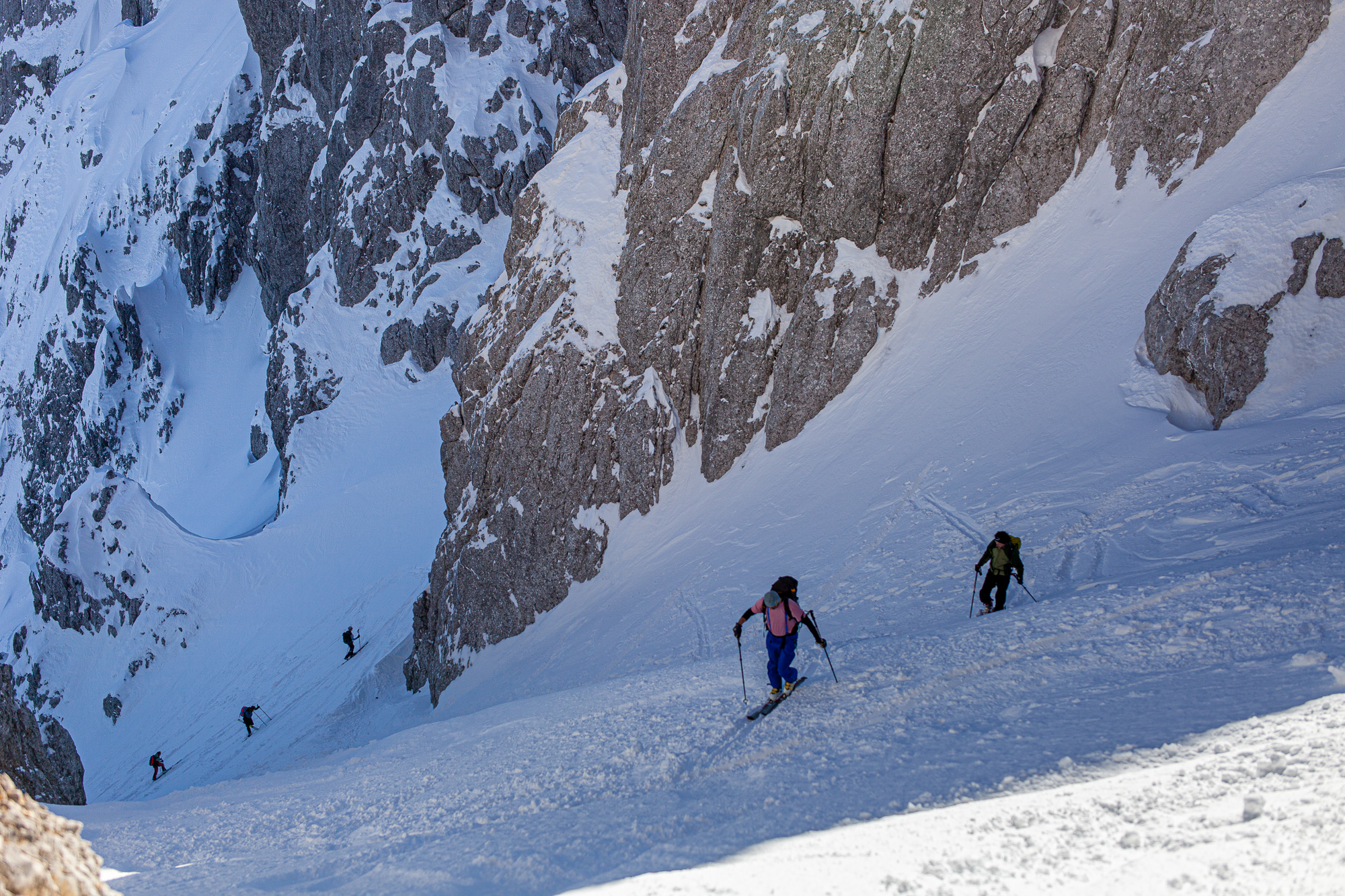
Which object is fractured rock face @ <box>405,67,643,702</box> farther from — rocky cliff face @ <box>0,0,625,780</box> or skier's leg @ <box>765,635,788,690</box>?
skier's leg @ <box>765,635,788,690</box>

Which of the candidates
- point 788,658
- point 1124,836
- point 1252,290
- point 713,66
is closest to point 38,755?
point 713,66

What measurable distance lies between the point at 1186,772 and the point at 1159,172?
1518 centimetres

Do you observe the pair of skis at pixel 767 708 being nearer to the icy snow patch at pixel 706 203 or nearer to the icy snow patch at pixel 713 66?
the icy snow patch at pixel 706 203

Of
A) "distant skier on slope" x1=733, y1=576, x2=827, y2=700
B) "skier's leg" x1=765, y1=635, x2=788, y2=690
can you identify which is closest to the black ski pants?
"distant skier on slope" x1=733, y1=576, x2=827, y2=700

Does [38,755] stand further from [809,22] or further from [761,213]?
[809,22]

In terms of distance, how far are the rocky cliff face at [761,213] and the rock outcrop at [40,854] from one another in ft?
56.5

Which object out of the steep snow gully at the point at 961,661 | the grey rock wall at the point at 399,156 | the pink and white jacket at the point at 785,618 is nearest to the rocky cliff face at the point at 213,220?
the grey rock wall at the point at 399,156

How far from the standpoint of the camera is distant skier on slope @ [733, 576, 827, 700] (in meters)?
7.57

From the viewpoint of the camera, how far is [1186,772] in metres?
4.30

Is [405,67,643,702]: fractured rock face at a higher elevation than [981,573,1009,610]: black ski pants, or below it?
higher

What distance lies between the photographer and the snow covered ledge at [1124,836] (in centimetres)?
358

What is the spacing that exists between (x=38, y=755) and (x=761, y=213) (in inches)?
1364

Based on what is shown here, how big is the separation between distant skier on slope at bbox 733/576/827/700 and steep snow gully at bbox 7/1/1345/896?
0.76ft

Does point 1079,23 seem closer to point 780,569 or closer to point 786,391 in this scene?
point 786,391
